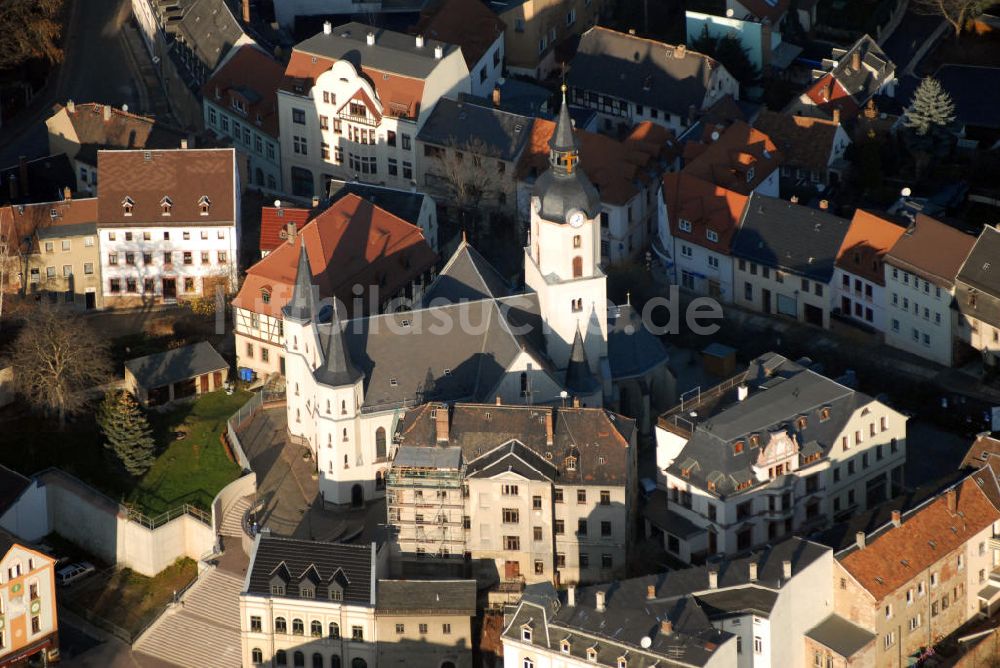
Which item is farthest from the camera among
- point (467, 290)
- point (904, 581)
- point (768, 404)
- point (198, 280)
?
point (198, 280)

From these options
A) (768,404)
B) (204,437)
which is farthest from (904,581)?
(204,437)

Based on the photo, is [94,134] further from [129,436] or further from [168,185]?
[129,436]

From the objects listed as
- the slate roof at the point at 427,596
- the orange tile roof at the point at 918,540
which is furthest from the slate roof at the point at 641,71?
the slate roof at the point at 427,596

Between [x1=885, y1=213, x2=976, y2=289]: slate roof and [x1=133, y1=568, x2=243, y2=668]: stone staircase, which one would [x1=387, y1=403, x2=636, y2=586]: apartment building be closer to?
[x1=133, y1=568, x2=243, y2=668]: stone staircase

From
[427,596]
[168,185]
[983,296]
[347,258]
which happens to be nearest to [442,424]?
[427,596]

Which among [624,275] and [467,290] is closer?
[467,290]

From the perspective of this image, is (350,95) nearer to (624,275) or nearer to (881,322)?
(624,275)
